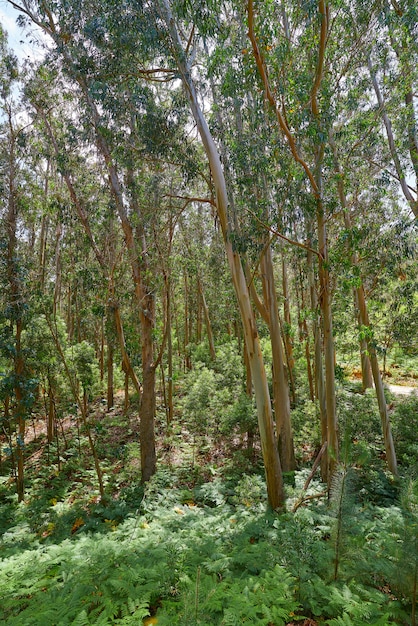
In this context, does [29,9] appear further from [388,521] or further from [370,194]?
[388,521]

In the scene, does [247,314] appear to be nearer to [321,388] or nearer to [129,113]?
[321,388]

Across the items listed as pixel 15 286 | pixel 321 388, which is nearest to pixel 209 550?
pixel 321 388

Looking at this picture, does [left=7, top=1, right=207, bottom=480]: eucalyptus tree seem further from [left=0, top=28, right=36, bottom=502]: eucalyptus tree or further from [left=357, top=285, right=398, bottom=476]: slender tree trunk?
[left=357, top=285, right=398, bottom=476]: slender tree trunk

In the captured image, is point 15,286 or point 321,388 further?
point 15,286

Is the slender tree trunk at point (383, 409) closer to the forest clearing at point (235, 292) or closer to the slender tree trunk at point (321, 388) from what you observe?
the forest clearing at point (235, 292)

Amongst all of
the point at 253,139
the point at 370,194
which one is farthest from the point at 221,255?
the point at 253,139

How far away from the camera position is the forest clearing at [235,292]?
3.06m

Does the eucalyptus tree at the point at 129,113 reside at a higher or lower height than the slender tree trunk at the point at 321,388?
higher

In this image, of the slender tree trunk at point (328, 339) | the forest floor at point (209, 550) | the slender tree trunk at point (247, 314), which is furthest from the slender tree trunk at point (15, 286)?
the slender tree trunk at point (328, 339)

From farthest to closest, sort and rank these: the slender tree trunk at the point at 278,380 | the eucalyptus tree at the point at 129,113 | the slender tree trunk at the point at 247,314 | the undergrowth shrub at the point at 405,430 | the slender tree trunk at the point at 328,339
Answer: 1. the undergrowth shrub at the point at 405,430
2. the slender tree trunk at the point at 278,380
3. the eucalyptus tree at the point at 129,113
4. the slender tree trunk at the point at 247,314
5. the slender tree trunk at the point at 328,339

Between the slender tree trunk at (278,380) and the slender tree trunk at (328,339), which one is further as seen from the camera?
the slender tree trunk at (278,380)

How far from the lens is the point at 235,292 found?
27.4 feet

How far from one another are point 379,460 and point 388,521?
15.9 ft

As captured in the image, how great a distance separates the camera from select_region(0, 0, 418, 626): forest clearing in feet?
10.0
